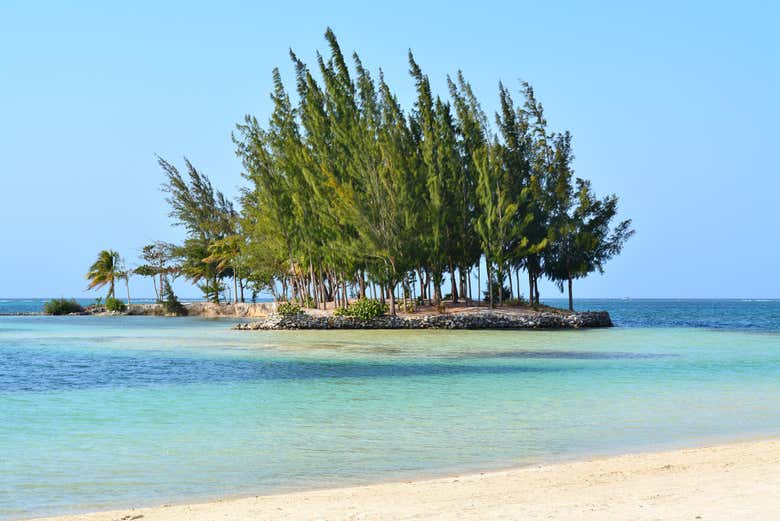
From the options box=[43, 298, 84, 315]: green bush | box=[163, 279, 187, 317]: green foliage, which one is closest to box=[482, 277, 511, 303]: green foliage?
box=[163, 279, 187, 317]: green foliage

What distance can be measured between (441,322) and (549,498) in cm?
3315

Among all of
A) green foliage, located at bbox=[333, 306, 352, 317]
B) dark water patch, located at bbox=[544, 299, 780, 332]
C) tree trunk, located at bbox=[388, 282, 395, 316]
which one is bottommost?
dark water patch, located at bbox=[544, 299, 780, 332]

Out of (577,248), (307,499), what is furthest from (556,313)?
(307,499)

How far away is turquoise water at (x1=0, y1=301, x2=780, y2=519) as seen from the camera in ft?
28.5

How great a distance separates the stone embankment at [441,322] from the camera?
40.0m

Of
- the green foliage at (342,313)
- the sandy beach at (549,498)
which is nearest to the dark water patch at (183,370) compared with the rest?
the sandy beach at (549,498)

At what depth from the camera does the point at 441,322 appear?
131 ft

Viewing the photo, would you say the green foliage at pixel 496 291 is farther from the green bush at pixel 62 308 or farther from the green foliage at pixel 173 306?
→ the green bush at pixel 62 308

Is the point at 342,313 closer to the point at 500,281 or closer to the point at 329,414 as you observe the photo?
the point at 500,281

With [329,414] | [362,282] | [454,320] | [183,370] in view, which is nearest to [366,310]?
[454,320]

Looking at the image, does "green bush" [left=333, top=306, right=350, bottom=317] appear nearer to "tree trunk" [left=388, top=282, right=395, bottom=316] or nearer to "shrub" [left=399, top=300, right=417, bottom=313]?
"tree trunk" [left=388, top=282, right=395, bottom=316]

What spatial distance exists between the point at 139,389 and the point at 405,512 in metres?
11.1

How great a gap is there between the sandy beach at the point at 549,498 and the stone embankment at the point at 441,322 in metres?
31.4

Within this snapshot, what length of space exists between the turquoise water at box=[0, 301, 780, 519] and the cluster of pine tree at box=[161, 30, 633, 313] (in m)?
Result: 15.4
